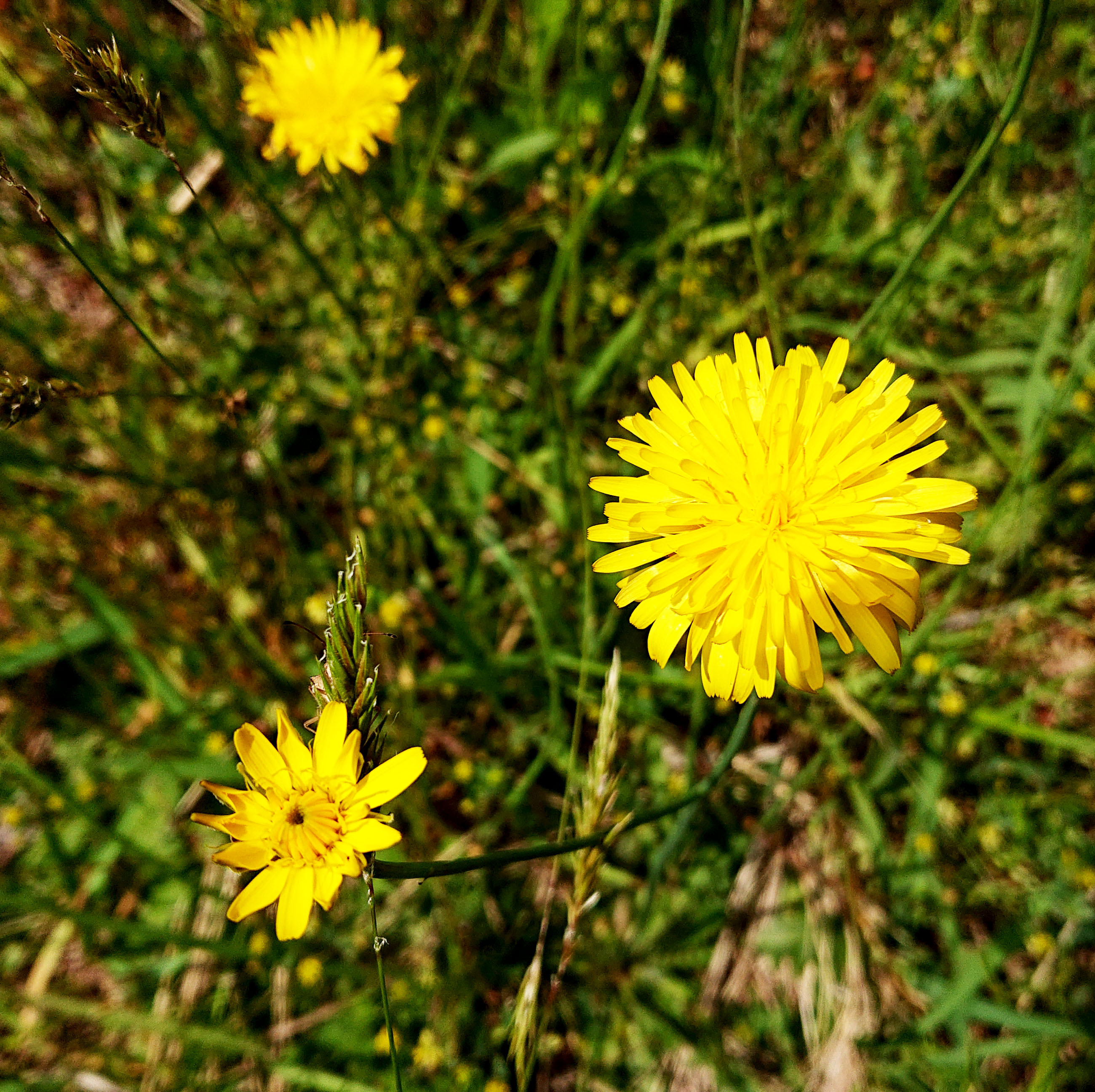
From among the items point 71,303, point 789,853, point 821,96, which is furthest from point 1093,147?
point 71,303

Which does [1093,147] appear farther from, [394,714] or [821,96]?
[394,714]

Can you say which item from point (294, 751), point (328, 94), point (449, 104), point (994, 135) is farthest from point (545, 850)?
point (449, 104)

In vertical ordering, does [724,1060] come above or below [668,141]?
below

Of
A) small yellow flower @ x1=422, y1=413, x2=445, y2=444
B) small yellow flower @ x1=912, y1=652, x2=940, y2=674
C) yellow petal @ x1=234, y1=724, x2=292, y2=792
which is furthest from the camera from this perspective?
small yellow flower @ x1=422, y1=413, x2=445, y2=444

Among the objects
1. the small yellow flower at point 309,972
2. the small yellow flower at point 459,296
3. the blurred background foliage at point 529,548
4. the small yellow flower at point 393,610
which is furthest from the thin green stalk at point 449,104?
the small yellow flower at point 309,972

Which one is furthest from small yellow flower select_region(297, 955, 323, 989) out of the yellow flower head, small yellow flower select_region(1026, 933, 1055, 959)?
the yellow flower head

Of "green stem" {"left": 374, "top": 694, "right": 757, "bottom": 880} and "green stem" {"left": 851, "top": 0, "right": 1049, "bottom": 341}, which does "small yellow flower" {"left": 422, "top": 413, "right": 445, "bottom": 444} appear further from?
"green stem" {"left": 374, "top": 694, "right": 757, "bottom": 880}

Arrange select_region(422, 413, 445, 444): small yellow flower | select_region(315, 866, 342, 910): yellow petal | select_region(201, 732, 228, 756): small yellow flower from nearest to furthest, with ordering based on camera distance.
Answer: select_region(315, 866, 342, 910): yellow petal → select_region(201, 732, 228, 756): small yellow flower → select_region(422, 413, 445, 444): small yellow flower
